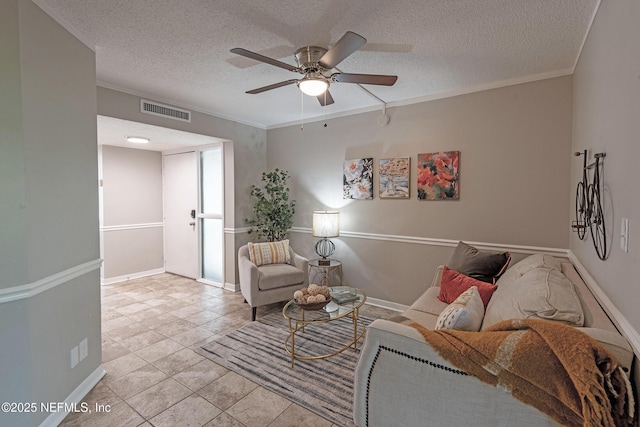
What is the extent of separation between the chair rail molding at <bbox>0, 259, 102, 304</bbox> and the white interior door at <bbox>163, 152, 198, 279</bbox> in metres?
2.88

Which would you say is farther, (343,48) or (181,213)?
(181,213)

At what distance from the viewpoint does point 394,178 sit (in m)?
→ 3.65

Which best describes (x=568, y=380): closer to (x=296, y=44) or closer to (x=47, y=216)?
(x=296, y=44)

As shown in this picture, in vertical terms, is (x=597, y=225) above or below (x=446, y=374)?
above

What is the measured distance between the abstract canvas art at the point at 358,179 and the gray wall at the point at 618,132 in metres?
2.20

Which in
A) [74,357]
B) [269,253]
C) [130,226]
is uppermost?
[130,226]

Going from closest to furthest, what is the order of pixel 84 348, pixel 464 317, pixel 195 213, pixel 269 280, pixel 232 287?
pixel 464 317 < pixel 84 348 < pixel 269 280 < pixel 232 287 < pixel 195 213

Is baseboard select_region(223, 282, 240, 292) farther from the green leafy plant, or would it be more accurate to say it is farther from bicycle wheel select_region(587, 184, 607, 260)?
bicycle wheel select_region(587, 184, 607, 260)

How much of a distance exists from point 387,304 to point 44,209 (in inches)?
133

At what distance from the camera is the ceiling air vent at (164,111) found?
3356 millimetres

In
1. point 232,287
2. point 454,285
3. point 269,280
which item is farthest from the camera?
point 232,287

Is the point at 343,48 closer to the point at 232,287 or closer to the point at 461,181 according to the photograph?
the point at 461,181

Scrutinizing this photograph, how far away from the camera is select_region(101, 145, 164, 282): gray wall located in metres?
4.82

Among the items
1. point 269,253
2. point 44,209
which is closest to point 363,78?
point 44,209
